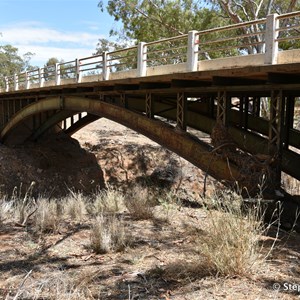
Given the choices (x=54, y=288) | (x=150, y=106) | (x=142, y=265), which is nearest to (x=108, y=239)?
(x=142, y=265)

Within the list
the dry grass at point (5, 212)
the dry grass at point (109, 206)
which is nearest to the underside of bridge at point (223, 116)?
the dry grass at point (109, 206)

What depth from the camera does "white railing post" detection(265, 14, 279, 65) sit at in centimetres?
616

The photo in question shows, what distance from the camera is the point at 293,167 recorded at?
778 centimetres

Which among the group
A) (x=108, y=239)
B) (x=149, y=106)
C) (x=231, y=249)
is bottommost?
(x=108, y=239)

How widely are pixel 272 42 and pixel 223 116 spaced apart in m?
2.10

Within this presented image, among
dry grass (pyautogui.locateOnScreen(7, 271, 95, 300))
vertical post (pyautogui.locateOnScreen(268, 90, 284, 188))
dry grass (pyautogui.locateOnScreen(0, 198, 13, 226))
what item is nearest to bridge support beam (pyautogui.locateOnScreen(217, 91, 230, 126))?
vertical post (pyautogui.locateOnScreen(268, 90, 284, 188))

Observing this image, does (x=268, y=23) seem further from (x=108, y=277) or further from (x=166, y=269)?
(x=108, y=277)

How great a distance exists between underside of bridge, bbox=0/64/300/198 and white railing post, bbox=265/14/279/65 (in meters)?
0.18

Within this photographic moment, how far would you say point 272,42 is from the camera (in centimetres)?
615

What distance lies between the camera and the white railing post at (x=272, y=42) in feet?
20.2

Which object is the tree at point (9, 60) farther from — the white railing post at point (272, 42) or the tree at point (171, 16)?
the white railing post at point (272, 42)

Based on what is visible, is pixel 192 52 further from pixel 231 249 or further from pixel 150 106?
pixel 231 249

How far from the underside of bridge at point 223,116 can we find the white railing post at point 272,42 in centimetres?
18

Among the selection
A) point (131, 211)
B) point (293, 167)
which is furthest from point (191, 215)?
point (293, 167)
